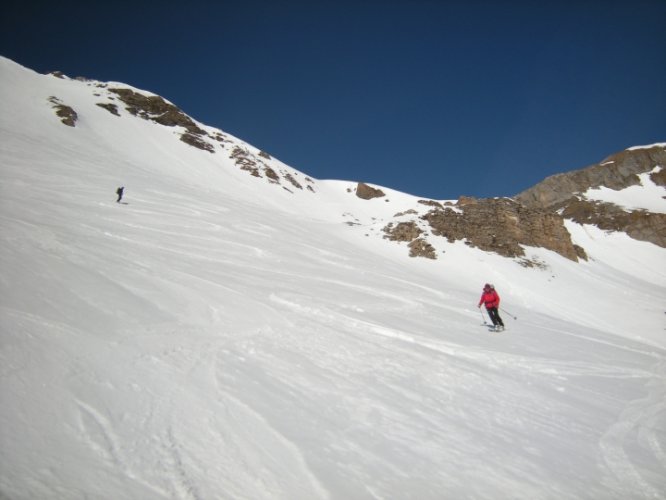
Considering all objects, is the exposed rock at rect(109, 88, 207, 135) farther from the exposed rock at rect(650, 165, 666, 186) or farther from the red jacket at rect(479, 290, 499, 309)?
the exposed rock at rect(650, 165, 666, 186)

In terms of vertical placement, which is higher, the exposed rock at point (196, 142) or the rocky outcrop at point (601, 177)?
the rocky outcrop at point (601, 177)

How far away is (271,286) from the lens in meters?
11.6

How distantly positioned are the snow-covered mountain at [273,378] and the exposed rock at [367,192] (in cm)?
5573

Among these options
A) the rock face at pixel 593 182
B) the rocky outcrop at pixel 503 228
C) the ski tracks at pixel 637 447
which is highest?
the rock face at pixel 593 182

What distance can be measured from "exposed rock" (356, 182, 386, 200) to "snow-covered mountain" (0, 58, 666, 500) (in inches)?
2194

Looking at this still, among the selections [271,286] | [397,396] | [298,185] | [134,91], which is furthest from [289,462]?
[134,91]

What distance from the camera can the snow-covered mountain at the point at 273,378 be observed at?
3.29m

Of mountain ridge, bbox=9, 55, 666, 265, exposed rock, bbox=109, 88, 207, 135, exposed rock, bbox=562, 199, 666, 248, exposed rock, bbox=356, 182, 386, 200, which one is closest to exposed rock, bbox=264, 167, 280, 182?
mountain ridge, bbox=9, 55, 666, 265

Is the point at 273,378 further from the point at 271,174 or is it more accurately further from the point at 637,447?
the point at 271,174

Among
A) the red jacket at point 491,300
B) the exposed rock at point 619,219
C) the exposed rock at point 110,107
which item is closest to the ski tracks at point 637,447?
the red jacket at point 491,300

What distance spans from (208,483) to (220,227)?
1701 centimetres

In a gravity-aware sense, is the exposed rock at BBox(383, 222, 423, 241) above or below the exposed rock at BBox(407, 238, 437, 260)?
above

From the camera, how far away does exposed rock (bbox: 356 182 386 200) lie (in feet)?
240

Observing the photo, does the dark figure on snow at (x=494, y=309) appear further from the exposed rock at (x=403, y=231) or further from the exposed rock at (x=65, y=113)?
the exposed rock at (x=65, y=113)
